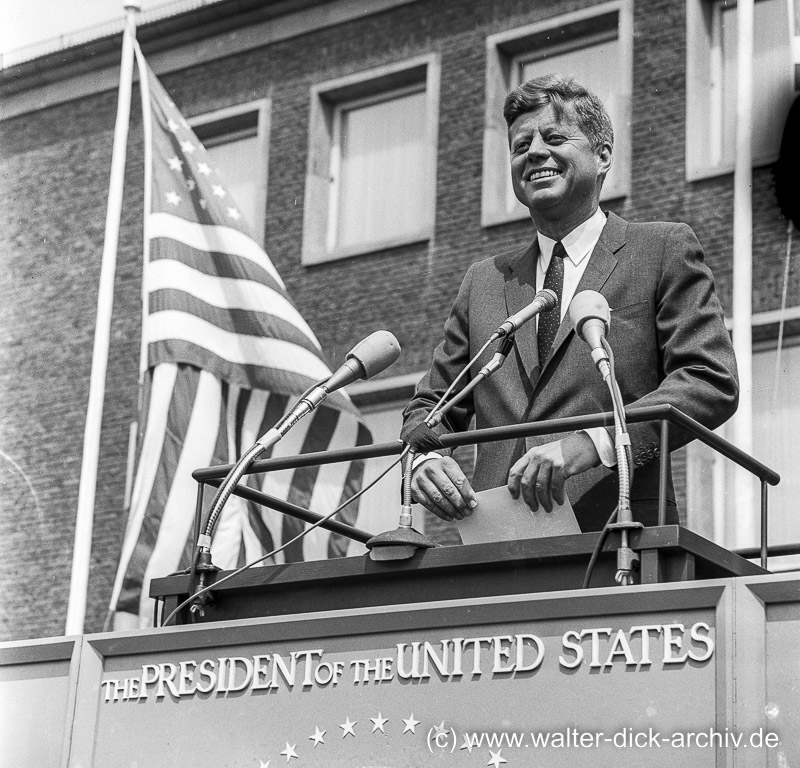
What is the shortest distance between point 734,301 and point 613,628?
784 centimetres

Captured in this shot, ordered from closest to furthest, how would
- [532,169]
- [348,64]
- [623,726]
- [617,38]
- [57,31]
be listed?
1. [623,726]
2. [532,169]
3. [617,38]
4. [348,64]
5. [57,31]

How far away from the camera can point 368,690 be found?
402cm

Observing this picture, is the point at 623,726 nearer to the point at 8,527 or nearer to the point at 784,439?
the point at 784,439

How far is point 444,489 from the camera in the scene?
4332mm

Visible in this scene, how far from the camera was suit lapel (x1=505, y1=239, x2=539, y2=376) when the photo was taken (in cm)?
467

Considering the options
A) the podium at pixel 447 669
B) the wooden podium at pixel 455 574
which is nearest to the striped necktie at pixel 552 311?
the podium at pixel 447 669

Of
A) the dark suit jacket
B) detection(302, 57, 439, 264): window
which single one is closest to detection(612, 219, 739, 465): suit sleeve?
the dark suit jacket

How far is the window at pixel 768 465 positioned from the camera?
10.9 m

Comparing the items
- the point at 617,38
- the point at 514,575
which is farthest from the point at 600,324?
the point at 617,38

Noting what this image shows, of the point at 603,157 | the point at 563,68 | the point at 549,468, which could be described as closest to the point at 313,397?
the point at 549,468

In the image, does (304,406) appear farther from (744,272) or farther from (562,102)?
(744,272)

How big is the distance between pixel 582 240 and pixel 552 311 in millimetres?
253

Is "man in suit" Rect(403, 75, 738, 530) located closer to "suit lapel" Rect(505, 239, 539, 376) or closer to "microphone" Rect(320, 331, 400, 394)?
"suit lapel" Rect(505, 239, 539, 376)

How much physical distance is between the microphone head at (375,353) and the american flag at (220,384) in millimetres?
5929
